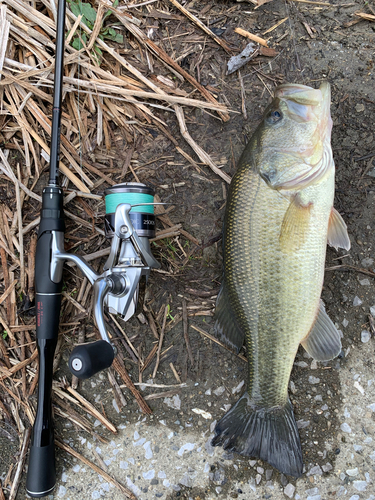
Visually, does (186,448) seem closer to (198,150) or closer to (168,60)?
(198,150)

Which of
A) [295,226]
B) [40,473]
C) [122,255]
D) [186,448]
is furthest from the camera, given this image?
[186,448]

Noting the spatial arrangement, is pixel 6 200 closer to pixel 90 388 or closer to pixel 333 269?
pixel 90 388

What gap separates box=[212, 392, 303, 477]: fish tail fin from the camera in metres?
2.12

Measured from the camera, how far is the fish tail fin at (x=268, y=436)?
2119 millimetres

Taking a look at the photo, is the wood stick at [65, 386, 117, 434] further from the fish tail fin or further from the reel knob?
the reel knob

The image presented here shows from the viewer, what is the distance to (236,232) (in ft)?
6.63

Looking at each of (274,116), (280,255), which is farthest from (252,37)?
(280,255)

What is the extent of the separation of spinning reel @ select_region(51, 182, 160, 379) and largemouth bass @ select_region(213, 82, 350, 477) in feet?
1.67

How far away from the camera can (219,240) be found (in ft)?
7.83

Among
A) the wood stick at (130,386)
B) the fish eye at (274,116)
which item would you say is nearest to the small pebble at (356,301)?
the fish eye at (274,116)

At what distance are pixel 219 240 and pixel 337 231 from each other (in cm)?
75

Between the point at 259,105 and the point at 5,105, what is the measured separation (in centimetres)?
178

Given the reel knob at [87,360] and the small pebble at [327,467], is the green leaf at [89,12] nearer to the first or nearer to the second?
the reel knob at [87,360]

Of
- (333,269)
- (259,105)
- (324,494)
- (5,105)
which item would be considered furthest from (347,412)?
(5,105)
